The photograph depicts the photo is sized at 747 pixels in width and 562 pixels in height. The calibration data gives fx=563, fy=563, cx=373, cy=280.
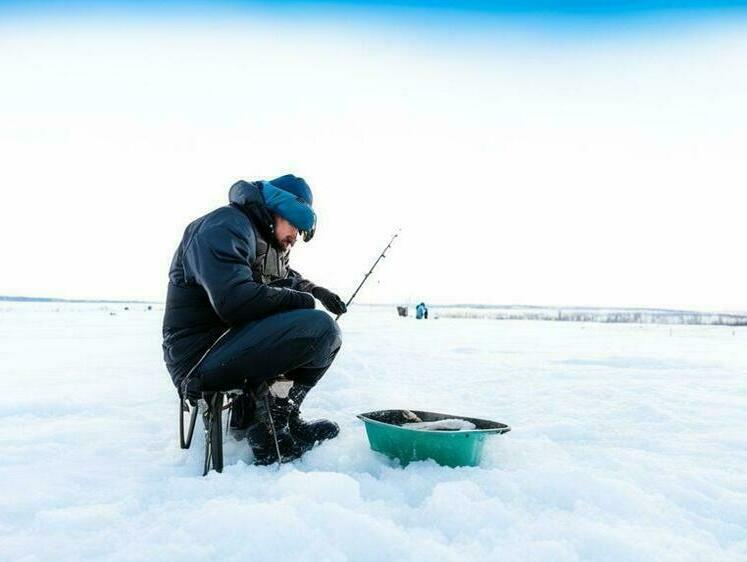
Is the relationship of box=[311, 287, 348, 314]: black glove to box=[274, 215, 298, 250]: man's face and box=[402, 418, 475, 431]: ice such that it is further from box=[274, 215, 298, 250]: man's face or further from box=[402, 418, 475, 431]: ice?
box=[402, 418, 475, 431]: ice

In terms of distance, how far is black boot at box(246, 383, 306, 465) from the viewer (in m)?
2.59

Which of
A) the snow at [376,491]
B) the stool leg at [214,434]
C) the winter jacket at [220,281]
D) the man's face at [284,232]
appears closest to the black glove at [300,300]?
the winter jacket at [220,281]

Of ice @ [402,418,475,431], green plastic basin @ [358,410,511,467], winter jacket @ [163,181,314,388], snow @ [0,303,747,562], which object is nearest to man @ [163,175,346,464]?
winter jacket @ [163,181,314,388]

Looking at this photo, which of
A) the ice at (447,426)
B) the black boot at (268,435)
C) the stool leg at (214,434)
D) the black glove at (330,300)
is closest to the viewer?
the stool leg at (214,434)

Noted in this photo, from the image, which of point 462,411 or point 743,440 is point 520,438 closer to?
point 462,411

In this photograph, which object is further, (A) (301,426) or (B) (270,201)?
(A) (301,426)

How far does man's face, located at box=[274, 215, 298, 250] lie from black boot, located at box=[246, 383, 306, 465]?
2.35ft

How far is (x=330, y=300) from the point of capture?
10.5ft

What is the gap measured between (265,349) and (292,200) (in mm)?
714

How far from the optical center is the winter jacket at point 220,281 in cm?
238

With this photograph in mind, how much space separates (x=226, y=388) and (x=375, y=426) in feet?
2.38

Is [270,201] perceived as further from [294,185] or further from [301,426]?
[301,426]

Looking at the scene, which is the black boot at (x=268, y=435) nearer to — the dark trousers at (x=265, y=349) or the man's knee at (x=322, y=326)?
the dark trousers at (x=265, y=349)

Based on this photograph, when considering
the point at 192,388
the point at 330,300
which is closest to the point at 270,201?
the point at 330,300
